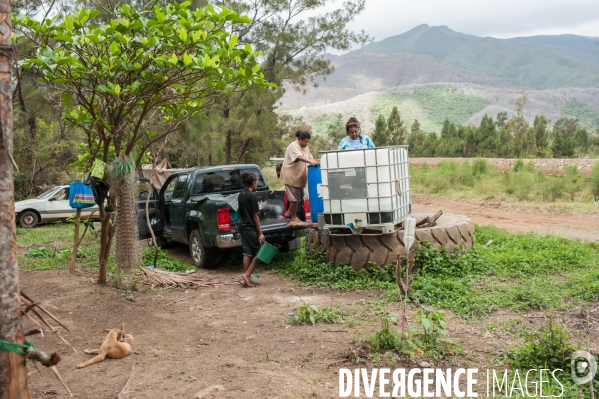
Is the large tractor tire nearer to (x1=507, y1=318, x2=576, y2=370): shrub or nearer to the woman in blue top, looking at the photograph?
the woman in blue top

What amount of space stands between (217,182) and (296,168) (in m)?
2.02

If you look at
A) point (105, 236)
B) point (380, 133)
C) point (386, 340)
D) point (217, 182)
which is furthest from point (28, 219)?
point (380, 133)

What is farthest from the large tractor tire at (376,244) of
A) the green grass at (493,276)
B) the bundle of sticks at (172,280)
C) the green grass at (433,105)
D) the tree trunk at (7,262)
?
the green grass at (433,105)

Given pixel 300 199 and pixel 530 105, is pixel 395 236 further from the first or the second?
pixel 530 105

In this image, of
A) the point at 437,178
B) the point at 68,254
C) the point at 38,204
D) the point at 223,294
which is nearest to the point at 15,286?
the point at 223,294

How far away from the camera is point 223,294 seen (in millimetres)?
7379

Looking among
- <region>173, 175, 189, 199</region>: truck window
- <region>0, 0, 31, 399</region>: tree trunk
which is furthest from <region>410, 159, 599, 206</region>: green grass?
<region>0, 0, 31, 399</region>: tree trunk

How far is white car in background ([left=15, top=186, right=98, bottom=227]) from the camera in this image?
1653cm

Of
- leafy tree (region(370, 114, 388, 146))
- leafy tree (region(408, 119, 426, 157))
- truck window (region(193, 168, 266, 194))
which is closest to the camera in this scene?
truck window (region(193, 168, 266, 194))

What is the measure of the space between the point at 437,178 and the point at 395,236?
607 inches

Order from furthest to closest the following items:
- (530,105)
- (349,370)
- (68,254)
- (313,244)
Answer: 1. (530,105)
2. (68,254)
3. (313,244)
4. (349,370)

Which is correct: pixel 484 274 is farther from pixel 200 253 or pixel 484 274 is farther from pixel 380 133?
pixel 380 133

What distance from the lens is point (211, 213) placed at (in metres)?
8.51

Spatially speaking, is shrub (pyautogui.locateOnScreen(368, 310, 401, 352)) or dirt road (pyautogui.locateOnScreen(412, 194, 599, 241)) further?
dirt road (pyautogui.locateOnScreen(412, 194, 599, 241))
